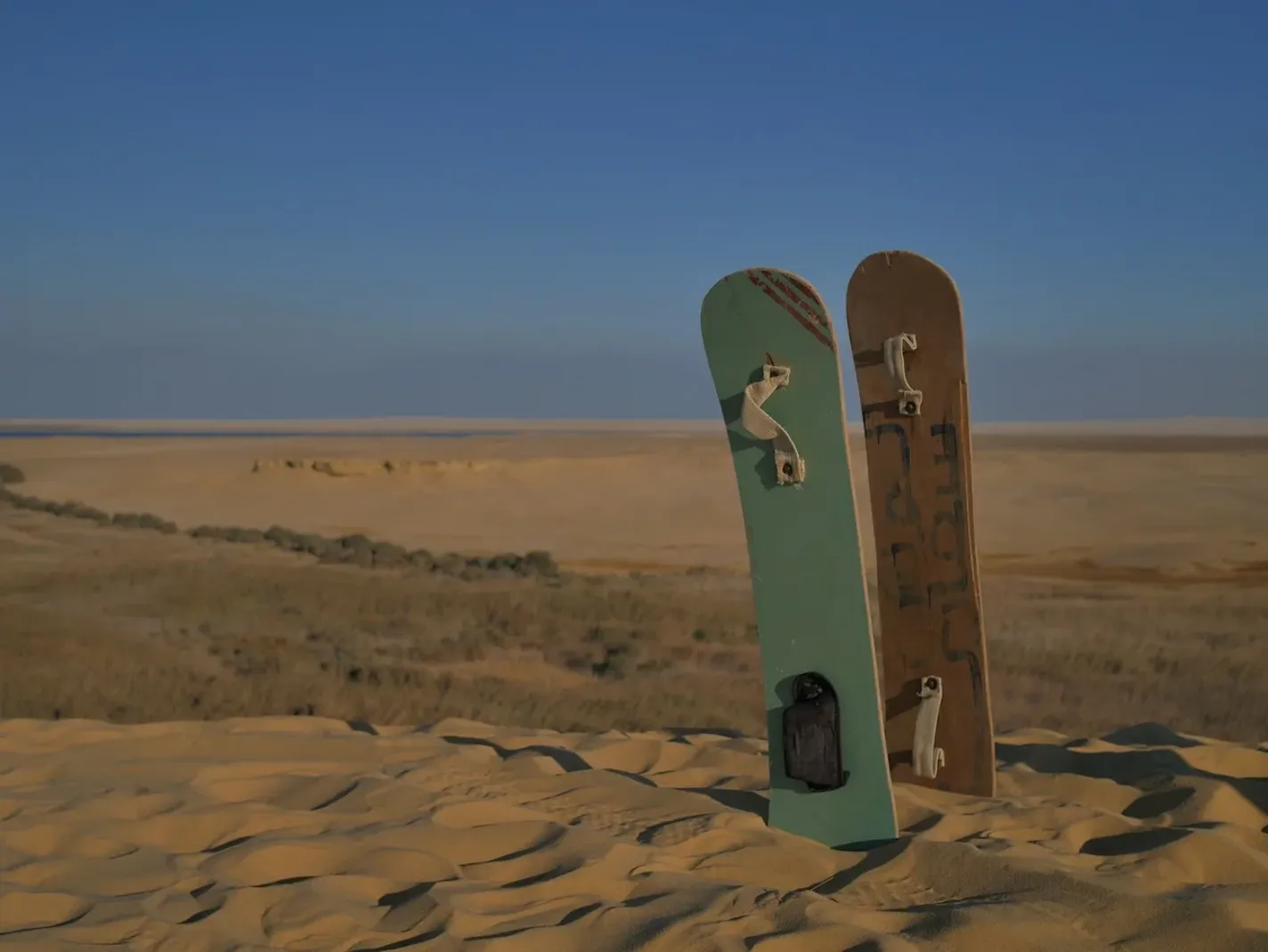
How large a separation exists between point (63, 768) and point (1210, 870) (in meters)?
4.00

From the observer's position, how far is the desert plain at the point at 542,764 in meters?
2.83

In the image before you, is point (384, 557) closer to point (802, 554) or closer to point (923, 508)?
point (923, 508)

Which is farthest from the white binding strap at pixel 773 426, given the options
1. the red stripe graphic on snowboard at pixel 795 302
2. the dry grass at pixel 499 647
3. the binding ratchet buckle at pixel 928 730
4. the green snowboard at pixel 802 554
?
the dry grass at pixel 499 647

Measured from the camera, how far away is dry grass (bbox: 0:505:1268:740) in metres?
6.36

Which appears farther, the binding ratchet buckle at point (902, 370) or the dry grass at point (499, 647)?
the dry grass at point (499, 647)

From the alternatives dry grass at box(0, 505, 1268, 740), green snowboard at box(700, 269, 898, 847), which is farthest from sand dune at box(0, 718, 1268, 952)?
dry grass at box(0, 505, 1268, 740)

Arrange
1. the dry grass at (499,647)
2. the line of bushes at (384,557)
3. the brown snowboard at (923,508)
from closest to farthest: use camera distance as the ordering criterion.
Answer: the brown snowboard at (923,508) < the dry grass at (499,647) < the line of bushes at (384,557)

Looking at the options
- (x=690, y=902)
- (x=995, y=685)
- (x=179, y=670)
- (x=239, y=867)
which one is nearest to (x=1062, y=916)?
(x=690, y=902)

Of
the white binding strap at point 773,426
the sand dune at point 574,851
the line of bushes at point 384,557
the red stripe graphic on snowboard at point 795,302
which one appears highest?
the red stripe graphic on snowboard at point 795,302

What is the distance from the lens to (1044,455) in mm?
38406

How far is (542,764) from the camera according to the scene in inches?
178

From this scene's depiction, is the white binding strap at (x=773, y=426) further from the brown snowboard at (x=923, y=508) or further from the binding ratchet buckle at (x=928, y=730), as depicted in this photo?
the binding ratchet buckle at (x=928, y=730)

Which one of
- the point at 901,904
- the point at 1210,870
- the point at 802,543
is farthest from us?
the point at 802,543

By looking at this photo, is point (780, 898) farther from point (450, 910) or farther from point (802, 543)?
point (802, 543)
